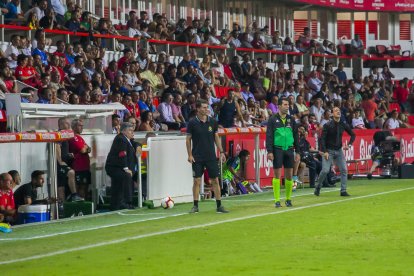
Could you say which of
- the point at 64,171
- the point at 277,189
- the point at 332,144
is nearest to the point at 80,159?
the point at 64,171

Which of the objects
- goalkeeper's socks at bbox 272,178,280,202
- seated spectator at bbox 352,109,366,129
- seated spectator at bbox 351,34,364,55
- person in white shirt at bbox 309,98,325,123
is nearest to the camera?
goalkeeper's socks at bbox 272,178,280,202

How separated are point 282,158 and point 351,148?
1427 centimetres

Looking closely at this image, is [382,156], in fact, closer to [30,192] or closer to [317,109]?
[317,109]

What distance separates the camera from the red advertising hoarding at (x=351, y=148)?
29.6 meters

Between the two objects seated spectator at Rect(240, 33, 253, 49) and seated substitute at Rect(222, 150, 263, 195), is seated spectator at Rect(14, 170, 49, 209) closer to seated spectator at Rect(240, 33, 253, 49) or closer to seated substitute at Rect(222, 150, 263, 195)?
seated substitute at Rect(222, 150, 263, 195)

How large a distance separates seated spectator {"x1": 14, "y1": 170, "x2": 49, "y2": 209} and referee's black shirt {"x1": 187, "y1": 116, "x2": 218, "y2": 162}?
9.22ft

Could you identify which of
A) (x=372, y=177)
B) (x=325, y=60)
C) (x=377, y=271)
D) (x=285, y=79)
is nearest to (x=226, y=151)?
(x=372, y=177)

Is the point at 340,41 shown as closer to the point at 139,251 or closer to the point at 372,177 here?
the point at 372,177

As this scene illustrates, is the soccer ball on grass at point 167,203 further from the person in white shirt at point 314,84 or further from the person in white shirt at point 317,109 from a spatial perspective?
the person in white shirt at point 314,84

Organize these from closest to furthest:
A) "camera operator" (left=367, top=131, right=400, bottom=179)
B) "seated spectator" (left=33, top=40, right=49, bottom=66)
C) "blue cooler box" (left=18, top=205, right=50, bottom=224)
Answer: "blue cooler box" (left=18, top=205, right=50, bottom=224)
"seated spectator" (left=33, top=40, right=49, bottom=66)
"camera operator" (left=367, top=131, right=400, bottom=179)

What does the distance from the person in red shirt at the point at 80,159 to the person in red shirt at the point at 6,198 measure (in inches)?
120

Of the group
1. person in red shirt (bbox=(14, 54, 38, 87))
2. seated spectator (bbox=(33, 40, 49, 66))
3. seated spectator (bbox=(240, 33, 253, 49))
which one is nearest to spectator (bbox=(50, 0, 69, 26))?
seated spectator (bbox=(33, 40, 49, 66))

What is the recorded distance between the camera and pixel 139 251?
47.1ft

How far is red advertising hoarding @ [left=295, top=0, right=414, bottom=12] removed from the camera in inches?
2258
